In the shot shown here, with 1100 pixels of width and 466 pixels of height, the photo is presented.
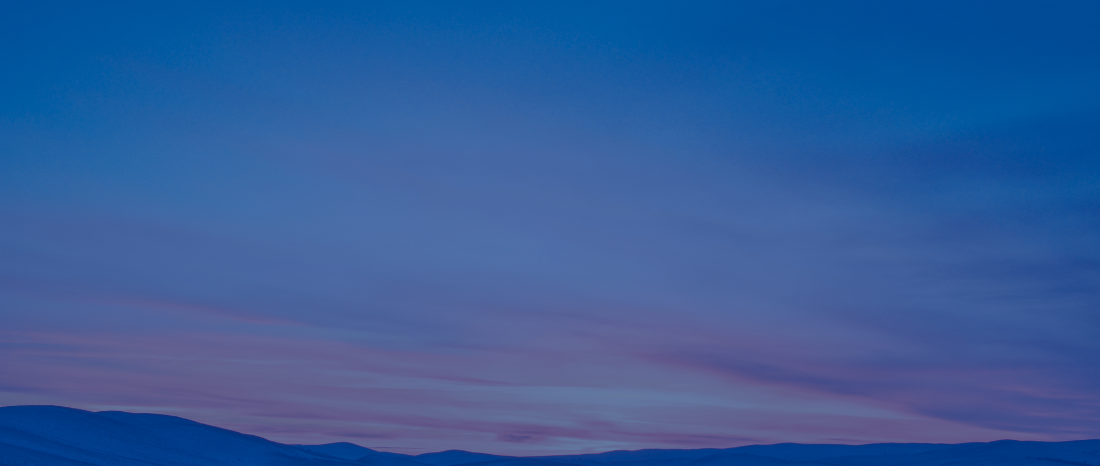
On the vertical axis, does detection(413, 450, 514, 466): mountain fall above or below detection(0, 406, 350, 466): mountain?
below

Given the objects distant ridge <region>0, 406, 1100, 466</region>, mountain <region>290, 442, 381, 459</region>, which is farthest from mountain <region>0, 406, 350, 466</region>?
mountain <region>290, 442, 381, 459</region>

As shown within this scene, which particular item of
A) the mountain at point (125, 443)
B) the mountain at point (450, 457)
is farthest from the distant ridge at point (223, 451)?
the mountain at point (450, 457)

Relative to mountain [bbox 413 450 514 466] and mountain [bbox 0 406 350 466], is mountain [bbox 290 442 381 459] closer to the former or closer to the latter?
mountain [bbox 413 450 514 466]

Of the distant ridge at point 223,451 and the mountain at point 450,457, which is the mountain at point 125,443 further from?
the mountain at point 450,457

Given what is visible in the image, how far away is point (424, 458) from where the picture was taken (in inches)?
6959

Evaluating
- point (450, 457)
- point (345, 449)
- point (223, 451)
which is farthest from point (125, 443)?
point (450, 457)

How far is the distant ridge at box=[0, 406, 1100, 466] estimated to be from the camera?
7544 cm

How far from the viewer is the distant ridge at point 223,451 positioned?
75438mm

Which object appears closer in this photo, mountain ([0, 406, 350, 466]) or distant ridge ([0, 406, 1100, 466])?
mountain ([0, 406, 350, 466])

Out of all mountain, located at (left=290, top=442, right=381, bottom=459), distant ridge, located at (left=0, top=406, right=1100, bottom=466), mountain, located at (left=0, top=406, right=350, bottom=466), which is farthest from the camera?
mountain, located at (left=290, top=442, right=381, bottom=459)

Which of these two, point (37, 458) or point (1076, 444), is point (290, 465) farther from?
point (1076, 444)

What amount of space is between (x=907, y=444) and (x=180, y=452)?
130445 millimetres

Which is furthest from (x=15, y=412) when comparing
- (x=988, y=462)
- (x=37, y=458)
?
(x=988, y=462)

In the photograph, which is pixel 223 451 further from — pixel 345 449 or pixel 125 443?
pixel 345 449
